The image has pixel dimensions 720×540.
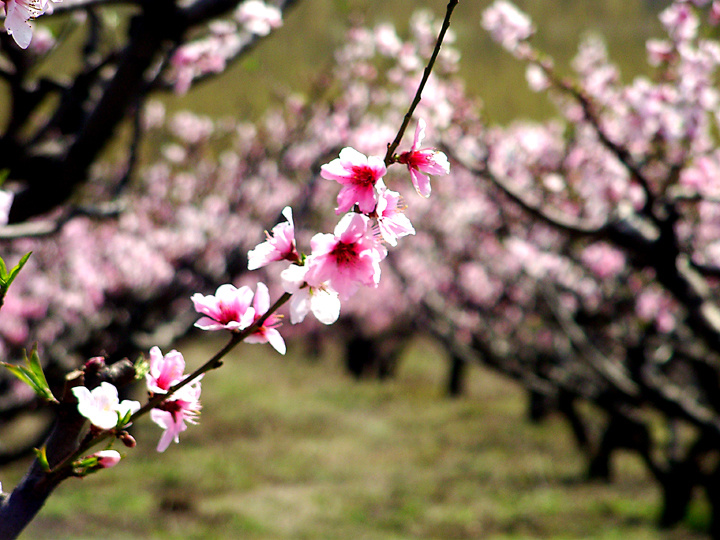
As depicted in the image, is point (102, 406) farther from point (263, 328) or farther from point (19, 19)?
point (19, 19)

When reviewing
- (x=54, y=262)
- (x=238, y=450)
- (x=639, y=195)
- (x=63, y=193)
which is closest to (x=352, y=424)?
(x=238, y=450)

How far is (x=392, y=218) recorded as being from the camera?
3.70 ft

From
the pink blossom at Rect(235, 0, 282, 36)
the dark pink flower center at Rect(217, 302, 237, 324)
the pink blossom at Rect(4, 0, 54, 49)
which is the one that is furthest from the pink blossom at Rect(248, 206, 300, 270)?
the pink blossom at Rect(235, 0, 282, 36)

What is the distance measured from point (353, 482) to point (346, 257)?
387 inches

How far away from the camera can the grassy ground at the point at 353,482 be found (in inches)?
321

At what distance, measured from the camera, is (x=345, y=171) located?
109cm

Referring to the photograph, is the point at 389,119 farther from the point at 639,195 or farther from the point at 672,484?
the point at 672,484

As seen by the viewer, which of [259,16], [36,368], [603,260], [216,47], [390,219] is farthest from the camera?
[603,260]

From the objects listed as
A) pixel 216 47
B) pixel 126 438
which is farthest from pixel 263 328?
pixel 216 47

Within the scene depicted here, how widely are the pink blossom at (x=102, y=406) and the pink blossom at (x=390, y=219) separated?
485mm

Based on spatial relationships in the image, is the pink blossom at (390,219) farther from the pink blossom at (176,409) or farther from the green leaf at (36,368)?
the green leaf at (36,368)

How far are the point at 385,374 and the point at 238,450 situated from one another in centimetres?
931

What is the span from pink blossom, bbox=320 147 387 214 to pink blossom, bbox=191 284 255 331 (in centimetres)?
24

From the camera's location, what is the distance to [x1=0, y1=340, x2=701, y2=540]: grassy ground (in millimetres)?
8164
